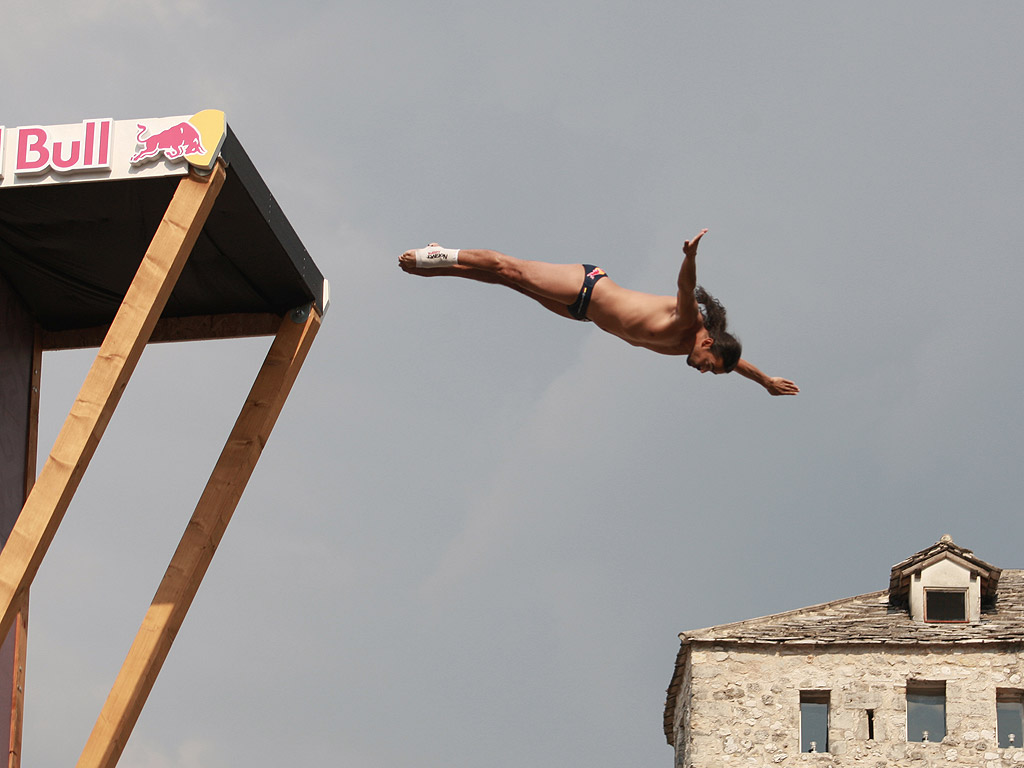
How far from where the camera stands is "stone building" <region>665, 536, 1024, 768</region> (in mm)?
38625

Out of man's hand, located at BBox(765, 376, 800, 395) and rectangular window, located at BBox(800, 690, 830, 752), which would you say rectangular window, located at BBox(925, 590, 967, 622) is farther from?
man's hand, located at BBox(765, 376, 800, 395)

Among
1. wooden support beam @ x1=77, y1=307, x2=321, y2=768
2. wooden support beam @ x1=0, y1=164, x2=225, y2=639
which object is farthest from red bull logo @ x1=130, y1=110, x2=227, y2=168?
wooden support beam @ x1=77, y1=307, x2=321, y2=768

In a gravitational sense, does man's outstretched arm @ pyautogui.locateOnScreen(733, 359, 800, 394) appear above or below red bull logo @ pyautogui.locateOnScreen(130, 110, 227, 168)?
below

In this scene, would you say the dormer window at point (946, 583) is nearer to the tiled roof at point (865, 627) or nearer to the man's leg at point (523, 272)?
the tiled roof at point (865, 627)

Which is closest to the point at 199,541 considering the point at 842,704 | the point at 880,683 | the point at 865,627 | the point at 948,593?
the point at 842,704

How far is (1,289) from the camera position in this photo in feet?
63.4

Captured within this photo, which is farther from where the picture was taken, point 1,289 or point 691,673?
point 691,673

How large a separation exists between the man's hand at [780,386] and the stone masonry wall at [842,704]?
26.0 m

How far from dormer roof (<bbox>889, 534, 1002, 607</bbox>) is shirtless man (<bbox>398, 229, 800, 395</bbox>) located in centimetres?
2772

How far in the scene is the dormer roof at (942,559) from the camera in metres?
40.0

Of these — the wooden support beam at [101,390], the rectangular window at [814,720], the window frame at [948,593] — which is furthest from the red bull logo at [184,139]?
the window frame at [948,593]

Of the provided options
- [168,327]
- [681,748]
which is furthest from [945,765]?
[168,327]

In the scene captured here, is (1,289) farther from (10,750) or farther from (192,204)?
(10,750)

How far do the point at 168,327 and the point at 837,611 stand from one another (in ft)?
81.5
